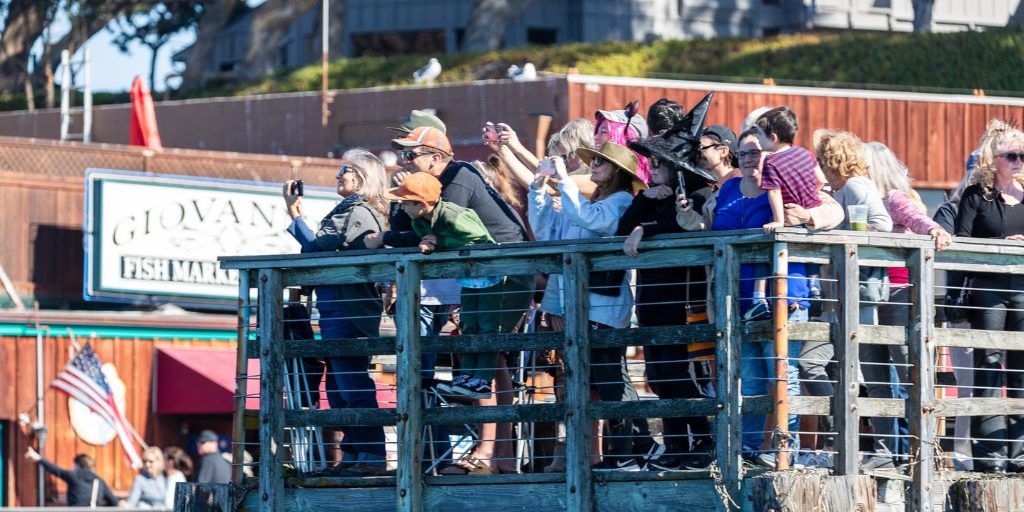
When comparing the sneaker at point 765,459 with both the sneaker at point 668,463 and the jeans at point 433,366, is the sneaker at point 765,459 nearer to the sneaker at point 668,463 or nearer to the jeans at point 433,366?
the sneaker at point 668,463

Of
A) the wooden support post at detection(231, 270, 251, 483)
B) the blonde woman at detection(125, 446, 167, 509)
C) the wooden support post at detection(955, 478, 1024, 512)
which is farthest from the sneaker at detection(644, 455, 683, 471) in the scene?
the blonde woman at detection(125, 446, 167, 509)

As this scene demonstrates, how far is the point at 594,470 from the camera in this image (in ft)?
21.1

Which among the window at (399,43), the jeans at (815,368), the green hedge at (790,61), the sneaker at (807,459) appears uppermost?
the window at (399,43)

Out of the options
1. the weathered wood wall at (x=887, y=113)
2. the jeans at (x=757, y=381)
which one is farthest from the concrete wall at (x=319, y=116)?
the jeans at (x=757, y=381)

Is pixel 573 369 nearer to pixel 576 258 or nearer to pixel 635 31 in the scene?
pixel 576 258

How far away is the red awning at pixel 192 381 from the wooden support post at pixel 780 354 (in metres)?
10.4

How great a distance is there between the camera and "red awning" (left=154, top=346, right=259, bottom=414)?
50.9 feet

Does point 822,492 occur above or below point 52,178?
below

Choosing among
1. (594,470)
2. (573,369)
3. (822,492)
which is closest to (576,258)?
(573,369)

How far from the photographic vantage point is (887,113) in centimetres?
1731

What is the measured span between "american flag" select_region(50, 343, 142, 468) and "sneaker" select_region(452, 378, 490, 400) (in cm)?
928

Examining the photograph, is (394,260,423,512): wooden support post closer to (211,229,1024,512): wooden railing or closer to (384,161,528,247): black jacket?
(211,229,1024,512): wooden railing

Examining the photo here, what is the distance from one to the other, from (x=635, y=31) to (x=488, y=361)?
73.0 ft

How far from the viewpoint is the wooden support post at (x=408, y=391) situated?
6.72 meters
